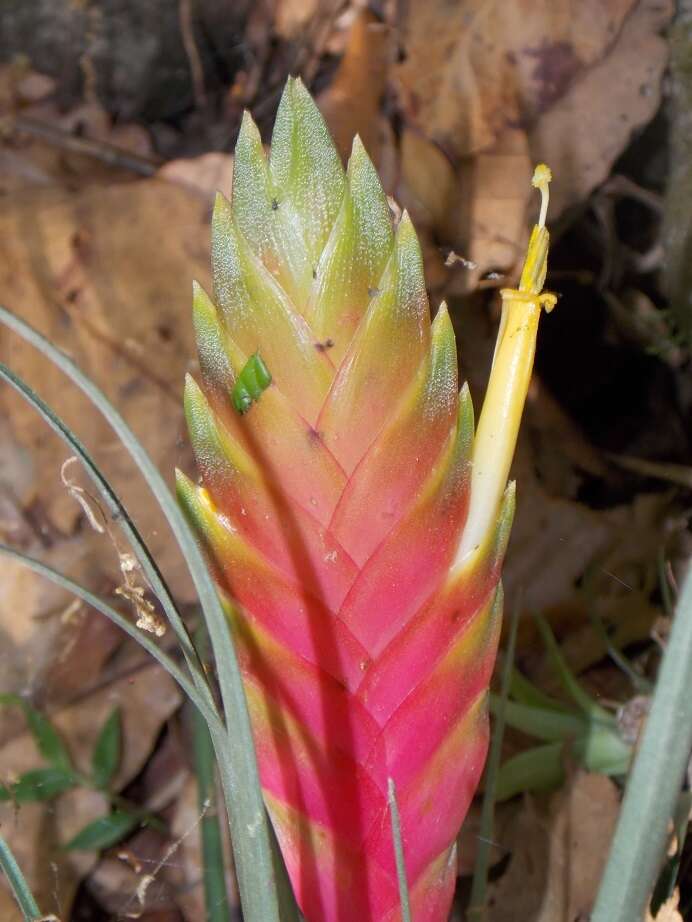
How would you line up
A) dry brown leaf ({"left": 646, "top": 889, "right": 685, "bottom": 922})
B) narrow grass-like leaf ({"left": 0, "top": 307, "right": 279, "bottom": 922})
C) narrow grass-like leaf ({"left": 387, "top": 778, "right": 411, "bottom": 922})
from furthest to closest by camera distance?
dry brown leaf ({"left": 646, "top": 889, "right": 685, "bottom": 922}), narrow grass-like leaf ({"left": 387, "top": 778, "right": 411, "bottom": 922}), narrow grass-like leaf ({"left": 0, "top": 307, "right": 279, "bottom": 922})

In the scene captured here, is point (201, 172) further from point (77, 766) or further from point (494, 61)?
point (77, 766)

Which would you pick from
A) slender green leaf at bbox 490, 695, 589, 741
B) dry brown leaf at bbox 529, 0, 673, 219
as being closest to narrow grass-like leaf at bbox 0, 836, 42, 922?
slender green leaf at bbox 490, 695, 589, 741

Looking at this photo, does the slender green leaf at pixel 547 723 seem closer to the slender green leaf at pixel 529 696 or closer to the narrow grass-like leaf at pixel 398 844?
the slender green leaf at pixel 529 696

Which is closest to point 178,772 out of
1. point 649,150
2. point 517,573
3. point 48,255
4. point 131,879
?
point 131,879

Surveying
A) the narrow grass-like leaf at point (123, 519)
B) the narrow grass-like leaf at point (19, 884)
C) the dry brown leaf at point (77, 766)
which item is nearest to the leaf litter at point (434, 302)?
the dry brown leaf at point (77, 766)

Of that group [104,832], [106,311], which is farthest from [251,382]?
[106,311]

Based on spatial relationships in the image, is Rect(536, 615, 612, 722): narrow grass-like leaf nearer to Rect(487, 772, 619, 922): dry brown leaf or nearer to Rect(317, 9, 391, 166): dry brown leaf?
Rect(487, 772, 619, 922): dry brown leaf
